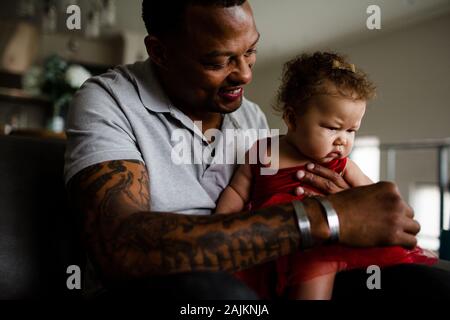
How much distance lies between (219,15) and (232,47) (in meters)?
0.10

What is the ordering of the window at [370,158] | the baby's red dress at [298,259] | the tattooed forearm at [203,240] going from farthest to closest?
the window at [370,158], the baby's red dress at [298,259], the tattooed forearm at [203,240]

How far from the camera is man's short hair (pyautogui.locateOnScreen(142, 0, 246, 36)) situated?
1.30m

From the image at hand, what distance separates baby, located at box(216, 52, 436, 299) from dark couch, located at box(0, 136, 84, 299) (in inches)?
19.6

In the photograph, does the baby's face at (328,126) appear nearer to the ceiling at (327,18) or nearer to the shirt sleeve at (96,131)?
the shirt sleeve at (96,131)

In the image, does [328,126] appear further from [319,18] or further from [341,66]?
[319,18]

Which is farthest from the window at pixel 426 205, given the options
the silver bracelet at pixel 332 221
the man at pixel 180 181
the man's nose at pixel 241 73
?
the silver bracelet at pixel 332 221

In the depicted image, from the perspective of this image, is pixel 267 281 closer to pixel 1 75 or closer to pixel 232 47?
pixel 232 47

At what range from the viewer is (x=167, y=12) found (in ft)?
4.52

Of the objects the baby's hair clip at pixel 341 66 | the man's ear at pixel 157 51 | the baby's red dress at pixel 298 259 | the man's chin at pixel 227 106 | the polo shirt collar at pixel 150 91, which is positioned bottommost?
the baby's red dress at pixel 298 259

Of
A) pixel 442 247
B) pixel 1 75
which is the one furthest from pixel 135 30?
pixel 442 247

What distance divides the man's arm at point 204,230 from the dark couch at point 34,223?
358 millimetres

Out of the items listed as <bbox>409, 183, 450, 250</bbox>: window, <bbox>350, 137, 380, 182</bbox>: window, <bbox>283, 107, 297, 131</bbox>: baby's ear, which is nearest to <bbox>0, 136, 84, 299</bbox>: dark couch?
<bbox>283, 107, 297, 131</bbox>: baby's ear

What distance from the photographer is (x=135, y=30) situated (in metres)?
7.40

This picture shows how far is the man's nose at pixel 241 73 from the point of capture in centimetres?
133
